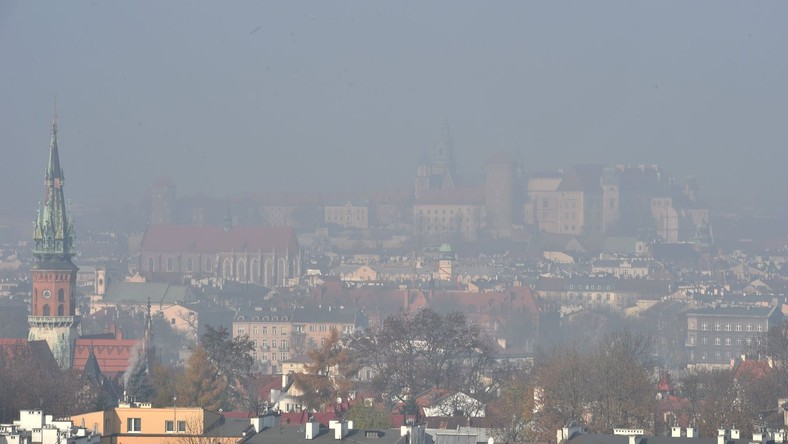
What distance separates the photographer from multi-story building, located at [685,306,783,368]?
4587 inches

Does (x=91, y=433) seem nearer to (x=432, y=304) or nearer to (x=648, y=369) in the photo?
(x=648, y=369)

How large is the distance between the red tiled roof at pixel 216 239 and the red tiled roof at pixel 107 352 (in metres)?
92.7

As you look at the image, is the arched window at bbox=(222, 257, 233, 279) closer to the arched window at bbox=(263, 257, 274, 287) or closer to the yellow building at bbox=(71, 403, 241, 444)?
the arched window at bbox=(263, 257, 274, 287)

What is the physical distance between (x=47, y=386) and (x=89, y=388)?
3.70m

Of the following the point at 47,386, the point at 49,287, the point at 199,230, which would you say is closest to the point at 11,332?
the point at 49,287

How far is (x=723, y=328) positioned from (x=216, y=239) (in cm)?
7090

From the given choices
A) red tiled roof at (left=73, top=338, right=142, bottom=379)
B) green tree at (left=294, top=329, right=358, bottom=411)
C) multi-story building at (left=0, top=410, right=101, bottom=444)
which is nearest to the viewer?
multi-story building at (left=0, top=410, right=101, bottom=444)

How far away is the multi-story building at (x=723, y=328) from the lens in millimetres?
116500

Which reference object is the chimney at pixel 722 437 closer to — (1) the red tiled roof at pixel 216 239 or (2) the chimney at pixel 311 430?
(2) the chimney at pixel 311 430

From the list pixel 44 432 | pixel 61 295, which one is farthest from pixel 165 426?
pixel 61 295

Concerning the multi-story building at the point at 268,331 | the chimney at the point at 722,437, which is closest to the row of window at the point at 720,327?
the multi-story building at the point at 268,331

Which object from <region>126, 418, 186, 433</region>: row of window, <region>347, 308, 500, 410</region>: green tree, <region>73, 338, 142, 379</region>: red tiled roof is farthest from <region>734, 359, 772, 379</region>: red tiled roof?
<region>126, 418, 186, 433</region>: row of window

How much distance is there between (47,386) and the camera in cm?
5850

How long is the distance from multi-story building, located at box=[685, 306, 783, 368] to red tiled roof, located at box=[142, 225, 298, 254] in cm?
5931
